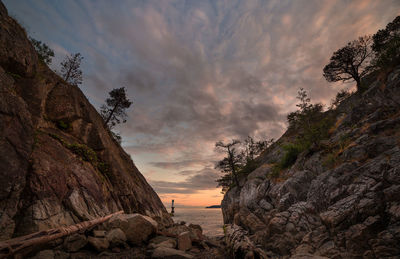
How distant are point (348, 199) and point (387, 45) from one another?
24846 mm

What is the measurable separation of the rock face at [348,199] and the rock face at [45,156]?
33.2 ft

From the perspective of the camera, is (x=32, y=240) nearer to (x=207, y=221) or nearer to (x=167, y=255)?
(x=167, y=255)

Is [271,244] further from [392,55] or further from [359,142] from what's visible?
[392,55]

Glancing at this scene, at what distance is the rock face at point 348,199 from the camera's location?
7922mm

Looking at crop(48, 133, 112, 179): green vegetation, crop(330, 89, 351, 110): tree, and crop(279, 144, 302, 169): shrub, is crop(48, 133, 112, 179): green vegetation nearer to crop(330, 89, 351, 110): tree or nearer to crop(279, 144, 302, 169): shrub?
crop(279, 144, 302, 169): shrub

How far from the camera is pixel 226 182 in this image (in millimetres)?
41438

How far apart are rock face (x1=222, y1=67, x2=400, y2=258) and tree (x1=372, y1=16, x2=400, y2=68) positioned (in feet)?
7.09

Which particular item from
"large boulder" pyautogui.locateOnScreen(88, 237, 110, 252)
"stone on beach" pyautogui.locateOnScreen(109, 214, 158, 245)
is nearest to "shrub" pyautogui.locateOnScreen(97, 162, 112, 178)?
"stone on beach" pyautogui.locateOnScreen(109, 214, 158, 245)

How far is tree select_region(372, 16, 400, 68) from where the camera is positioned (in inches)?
784

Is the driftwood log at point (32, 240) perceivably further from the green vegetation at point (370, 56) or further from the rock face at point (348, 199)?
the green vegetation at point (370, 56)

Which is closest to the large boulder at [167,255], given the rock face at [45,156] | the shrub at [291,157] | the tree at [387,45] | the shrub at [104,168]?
the rock face at [45,156]

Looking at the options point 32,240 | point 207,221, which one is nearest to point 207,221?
point 207,221

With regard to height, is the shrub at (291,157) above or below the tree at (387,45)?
below

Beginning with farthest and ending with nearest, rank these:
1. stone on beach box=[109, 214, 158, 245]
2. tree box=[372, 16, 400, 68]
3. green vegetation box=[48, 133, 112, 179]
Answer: tree box=[372, 16, 400, 68]
green vegetation box=[48, 133, 112, 179]
stone on beach box=[109, 214, 158, 245]
